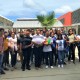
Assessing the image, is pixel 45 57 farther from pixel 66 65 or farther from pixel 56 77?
pixel 56 77

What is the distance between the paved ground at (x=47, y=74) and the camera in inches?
456

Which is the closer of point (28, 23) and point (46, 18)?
point (46, 18)

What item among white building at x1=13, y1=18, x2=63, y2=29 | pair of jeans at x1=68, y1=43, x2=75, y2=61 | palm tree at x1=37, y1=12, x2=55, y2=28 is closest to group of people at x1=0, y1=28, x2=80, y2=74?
pair of jeans at x1=68, y1=43, x2=75, y2=61

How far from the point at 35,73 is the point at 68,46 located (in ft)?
11.2

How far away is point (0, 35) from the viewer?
1215cm

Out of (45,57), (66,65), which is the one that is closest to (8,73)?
(45,57)

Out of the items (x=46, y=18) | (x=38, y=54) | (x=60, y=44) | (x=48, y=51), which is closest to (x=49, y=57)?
(x=48, y=51)

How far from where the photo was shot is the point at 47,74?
12.4 meters

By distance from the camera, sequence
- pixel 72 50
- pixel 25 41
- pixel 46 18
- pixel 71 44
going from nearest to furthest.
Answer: pixel 25 41, pixel 71 44, pixel 72 50, pixel 46 18

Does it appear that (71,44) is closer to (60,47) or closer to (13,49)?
(60,47)

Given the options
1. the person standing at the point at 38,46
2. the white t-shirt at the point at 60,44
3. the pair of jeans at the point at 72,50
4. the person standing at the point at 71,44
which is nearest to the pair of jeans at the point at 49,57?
the person standing at the point at 38,46

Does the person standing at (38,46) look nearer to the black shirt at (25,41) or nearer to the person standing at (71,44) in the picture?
the black shirt at (25,41)

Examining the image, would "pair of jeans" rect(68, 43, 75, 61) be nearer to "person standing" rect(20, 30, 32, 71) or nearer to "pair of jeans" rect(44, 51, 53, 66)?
"pair of jeans" rect(44, 51, 53, 66)

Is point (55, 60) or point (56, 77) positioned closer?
point (56, 77)
